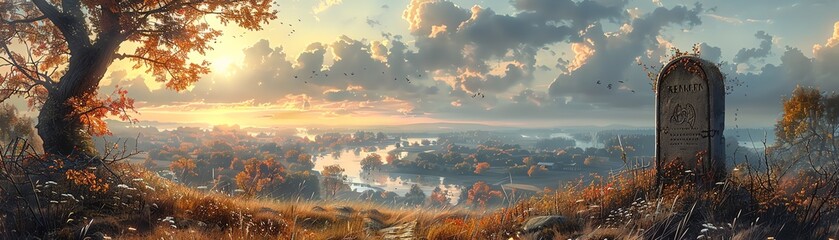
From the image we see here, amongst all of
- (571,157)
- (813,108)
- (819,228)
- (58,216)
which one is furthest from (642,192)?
(571,157)

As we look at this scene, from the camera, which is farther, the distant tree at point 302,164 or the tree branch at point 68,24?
the distant tree at point 302,164

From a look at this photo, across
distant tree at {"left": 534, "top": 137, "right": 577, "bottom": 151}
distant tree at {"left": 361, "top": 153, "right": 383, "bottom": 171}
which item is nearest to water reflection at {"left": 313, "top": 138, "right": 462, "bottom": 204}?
distant tree at {"left": 361, "top": 153, "right": 383, "bottom": 171}

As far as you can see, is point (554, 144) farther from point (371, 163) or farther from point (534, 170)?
point (534, 170)

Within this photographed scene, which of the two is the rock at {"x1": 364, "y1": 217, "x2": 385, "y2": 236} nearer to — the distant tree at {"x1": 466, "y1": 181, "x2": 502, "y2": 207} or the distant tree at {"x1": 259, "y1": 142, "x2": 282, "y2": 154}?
the distant tree at {"x1": 466, "y1": 181, "x2": 502, "y2": 207}

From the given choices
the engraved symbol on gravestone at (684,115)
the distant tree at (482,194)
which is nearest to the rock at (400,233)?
the engraved symbol on gravestone at (684,115)

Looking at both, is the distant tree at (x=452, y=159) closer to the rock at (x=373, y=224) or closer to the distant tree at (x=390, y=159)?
the distant tree at (x=390, y=159)

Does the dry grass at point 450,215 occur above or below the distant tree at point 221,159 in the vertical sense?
above

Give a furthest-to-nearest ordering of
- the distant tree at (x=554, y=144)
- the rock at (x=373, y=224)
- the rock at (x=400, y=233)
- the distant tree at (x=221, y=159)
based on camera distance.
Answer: the distant tree at (x=554, y=144) → the distant tree at (x=221, y=159) → the rock at (x=373, y=224) → the rock at (x=400, y=233)
